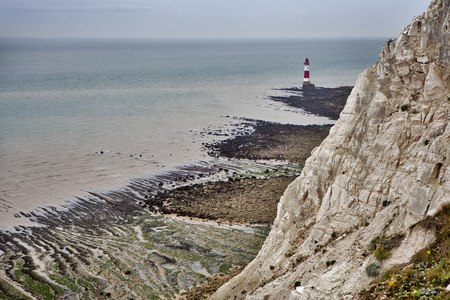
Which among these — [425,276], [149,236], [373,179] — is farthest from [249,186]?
[425,276]

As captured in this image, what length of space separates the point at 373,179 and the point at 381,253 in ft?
12.5

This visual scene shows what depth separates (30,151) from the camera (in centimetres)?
6078

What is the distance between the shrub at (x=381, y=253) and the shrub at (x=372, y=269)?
31 centimetres

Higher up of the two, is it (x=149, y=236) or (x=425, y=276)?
(x=425, y=276)

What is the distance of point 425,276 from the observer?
13914 mm

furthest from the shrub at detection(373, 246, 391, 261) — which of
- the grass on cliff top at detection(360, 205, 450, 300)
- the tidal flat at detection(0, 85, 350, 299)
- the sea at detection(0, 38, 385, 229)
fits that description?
the sea at detection(0, 38, 385, 229)

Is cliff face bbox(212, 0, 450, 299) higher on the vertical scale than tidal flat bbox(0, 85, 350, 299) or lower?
higher

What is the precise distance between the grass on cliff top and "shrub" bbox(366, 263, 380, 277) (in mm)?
301

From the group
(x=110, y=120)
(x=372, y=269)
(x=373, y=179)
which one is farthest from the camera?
(x=110, y=120)

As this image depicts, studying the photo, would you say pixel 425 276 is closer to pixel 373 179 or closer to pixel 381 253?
pixel 381 253

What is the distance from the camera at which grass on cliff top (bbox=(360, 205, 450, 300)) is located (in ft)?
43.4

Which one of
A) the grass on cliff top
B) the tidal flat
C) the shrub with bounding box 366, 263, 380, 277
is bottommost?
the tidal flat

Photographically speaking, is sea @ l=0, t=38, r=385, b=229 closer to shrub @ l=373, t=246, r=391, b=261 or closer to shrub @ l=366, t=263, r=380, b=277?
shrub @ l=366, t=263, r=380, b=277

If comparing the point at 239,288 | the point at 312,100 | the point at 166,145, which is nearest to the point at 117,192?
the point at 166,145
